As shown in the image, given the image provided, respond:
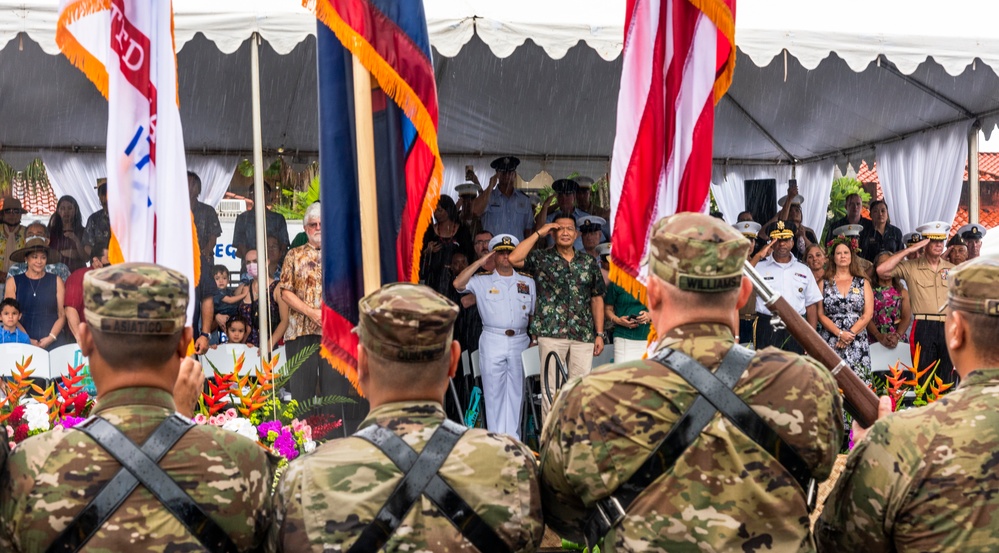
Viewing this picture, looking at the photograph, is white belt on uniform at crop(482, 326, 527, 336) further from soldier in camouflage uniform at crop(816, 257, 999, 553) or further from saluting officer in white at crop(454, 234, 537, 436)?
soldier in camouflage uniform at crop(816, 257, 999, 553)

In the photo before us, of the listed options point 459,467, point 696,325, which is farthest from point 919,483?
point 459,467

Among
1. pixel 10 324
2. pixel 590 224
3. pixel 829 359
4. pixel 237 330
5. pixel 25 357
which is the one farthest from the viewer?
pixel 590 224

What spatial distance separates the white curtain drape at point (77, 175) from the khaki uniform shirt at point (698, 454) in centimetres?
911

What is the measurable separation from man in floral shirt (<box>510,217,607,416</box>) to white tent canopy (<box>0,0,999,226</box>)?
145cm

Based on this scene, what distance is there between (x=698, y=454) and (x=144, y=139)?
3.03 m

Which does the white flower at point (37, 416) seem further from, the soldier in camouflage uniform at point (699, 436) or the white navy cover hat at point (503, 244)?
the white navy cover hat at point (503, 244)

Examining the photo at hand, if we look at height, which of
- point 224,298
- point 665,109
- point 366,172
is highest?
point 665,109

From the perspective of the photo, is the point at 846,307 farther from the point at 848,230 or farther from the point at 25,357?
the point at 25,357

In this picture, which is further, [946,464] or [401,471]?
[946,464]

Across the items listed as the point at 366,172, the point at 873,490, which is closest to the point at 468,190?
the point at 366,172

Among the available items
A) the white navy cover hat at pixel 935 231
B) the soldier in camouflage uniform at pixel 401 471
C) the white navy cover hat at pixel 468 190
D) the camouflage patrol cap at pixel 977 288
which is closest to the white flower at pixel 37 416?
the soldier in camouflage uniform at pixel 401 471

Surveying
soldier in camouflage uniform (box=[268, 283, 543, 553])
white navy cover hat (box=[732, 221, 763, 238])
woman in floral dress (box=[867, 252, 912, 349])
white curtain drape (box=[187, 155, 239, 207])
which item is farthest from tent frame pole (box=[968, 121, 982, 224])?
soldier in camouflage uniform (box=[268, 283, 543, 553])

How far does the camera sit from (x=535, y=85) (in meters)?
8.95

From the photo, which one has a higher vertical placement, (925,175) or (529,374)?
(925,175)
